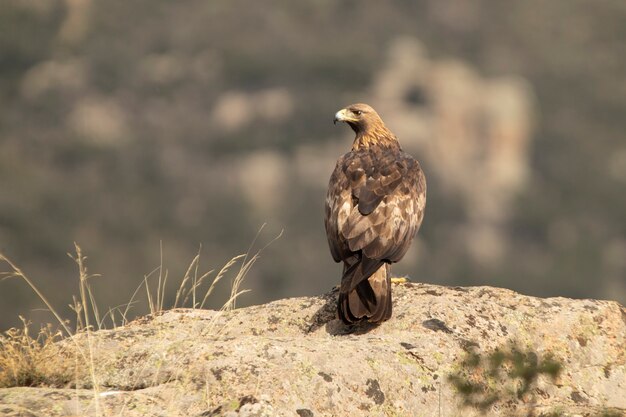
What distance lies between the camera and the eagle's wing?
10.2 metres

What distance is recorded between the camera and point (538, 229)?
7146 inches

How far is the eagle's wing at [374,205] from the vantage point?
10.2 metres

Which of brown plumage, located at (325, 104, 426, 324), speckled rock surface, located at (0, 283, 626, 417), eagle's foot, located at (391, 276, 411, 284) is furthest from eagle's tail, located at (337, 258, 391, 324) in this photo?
eagle's foot, located at (391, 276, 411, 284)

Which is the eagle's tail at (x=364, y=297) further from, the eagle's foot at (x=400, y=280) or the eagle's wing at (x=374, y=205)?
the eagle's foot at (x=400, y=280)

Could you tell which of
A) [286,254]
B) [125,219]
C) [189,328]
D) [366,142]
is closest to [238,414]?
[189,328]

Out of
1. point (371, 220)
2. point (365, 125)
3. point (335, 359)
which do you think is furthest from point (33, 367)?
point (365, 125)

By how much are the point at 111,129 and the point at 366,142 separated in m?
183

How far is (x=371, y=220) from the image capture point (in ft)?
34.4

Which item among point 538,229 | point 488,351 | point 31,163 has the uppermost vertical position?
point 488,351

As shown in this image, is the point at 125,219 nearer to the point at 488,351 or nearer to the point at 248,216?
the point at 248,216

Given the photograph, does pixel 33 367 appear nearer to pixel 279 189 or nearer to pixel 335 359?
pixel 335 359

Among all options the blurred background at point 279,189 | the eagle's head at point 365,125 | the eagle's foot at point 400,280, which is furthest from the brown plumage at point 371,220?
the blurred background at point 279,189

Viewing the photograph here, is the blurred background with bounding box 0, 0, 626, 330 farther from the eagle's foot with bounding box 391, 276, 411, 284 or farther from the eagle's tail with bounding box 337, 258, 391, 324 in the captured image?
the eagle's tail with bounding box 337, 258, 391, 324

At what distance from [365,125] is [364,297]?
4.69 meters
